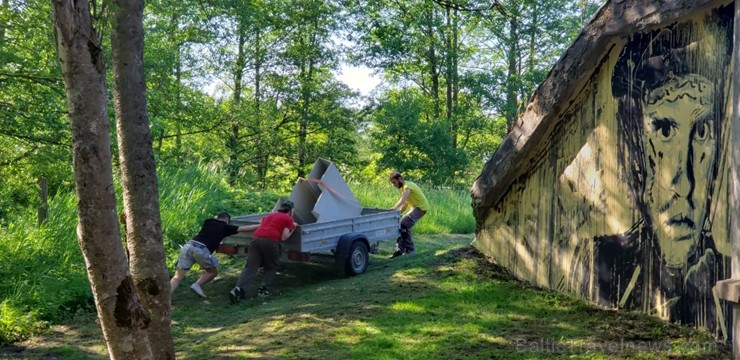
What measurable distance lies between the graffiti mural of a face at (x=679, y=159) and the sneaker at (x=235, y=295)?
597cm

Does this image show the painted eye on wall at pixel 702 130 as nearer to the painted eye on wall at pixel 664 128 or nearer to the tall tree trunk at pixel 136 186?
the painted eye on wall at pixel 664 128

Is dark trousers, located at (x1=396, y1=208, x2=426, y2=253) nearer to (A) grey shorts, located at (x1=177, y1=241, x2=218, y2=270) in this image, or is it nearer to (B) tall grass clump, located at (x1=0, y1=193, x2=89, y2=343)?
(A) grey shorts, located at (x1=177, y1=241, x2=218, y2=270)

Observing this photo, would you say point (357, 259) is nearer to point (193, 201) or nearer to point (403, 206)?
point (403, 206)

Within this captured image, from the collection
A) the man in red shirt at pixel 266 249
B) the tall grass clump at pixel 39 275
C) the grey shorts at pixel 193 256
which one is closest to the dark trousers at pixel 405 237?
the man in red shirt at pixel 266 249

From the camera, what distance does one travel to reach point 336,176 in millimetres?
11867

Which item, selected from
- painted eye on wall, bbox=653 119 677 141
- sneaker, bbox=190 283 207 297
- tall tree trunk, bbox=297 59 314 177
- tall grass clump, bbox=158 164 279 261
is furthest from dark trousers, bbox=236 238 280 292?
tall tree trunk, bbox=297 59 314 177

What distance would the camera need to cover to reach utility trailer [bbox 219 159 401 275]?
10.6 metres

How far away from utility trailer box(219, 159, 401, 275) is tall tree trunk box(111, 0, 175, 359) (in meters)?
4.58

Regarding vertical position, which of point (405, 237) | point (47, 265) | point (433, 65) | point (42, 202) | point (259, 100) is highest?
point (433, 65)

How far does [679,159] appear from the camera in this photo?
20.6ft

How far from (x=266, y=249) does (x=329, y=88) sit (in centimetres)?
2180

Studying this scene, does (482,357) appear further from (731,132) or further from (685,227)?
(731,132)

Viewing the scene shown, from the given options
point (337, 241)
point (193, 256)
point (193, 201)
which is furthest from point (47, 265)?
point (193, 201)

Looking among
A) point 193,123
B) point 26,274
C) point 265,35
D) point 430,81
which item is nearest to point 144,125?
point 26,274
